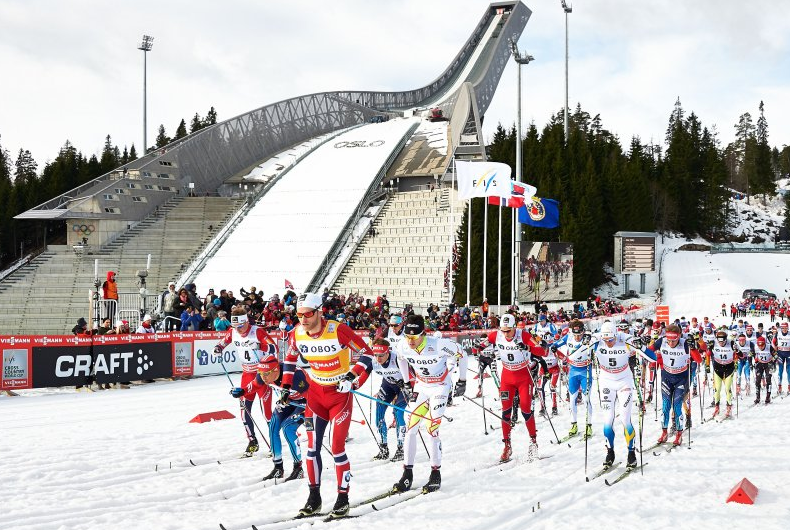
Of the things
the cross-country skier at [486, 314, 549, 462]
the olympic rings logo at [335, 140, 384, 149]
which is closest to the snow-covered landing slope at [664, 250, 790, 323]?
the olympic rings logo at [335, 140, 384, 149]

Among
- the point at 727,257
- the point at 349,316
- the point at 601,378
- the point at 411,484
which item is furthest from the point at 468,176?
the point at 727,257

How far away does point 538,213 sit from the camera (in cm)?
3641

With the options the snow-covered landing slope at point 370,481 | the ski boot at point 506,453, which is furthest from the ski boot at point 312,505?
the ski boot at point 506,453

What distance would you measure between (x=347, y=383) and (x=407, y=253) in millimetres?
40248

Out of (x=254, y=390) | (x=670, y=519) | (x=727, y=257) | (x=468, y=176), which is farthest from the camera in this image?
(x=727, y=257)

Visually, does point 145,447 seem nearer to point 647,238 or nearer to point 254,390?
point 254,390

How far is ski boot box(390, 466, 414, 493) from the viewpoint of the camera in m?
9.36

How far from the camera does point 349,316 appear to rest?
27391mm

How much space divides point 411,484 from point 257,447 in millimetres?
3183

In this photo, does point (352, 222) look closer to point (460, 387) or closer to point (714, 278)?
point (714, 278)

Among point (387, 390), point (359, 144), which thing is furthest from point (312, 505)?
point (359, 144)

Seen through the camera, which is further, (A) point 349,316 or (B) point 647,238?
(B) point 647,238

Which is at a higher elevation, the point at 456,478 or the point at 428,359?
the point at 428,359

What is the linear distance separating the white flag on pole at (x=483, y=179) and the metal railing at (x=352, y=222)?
14.4 meters
